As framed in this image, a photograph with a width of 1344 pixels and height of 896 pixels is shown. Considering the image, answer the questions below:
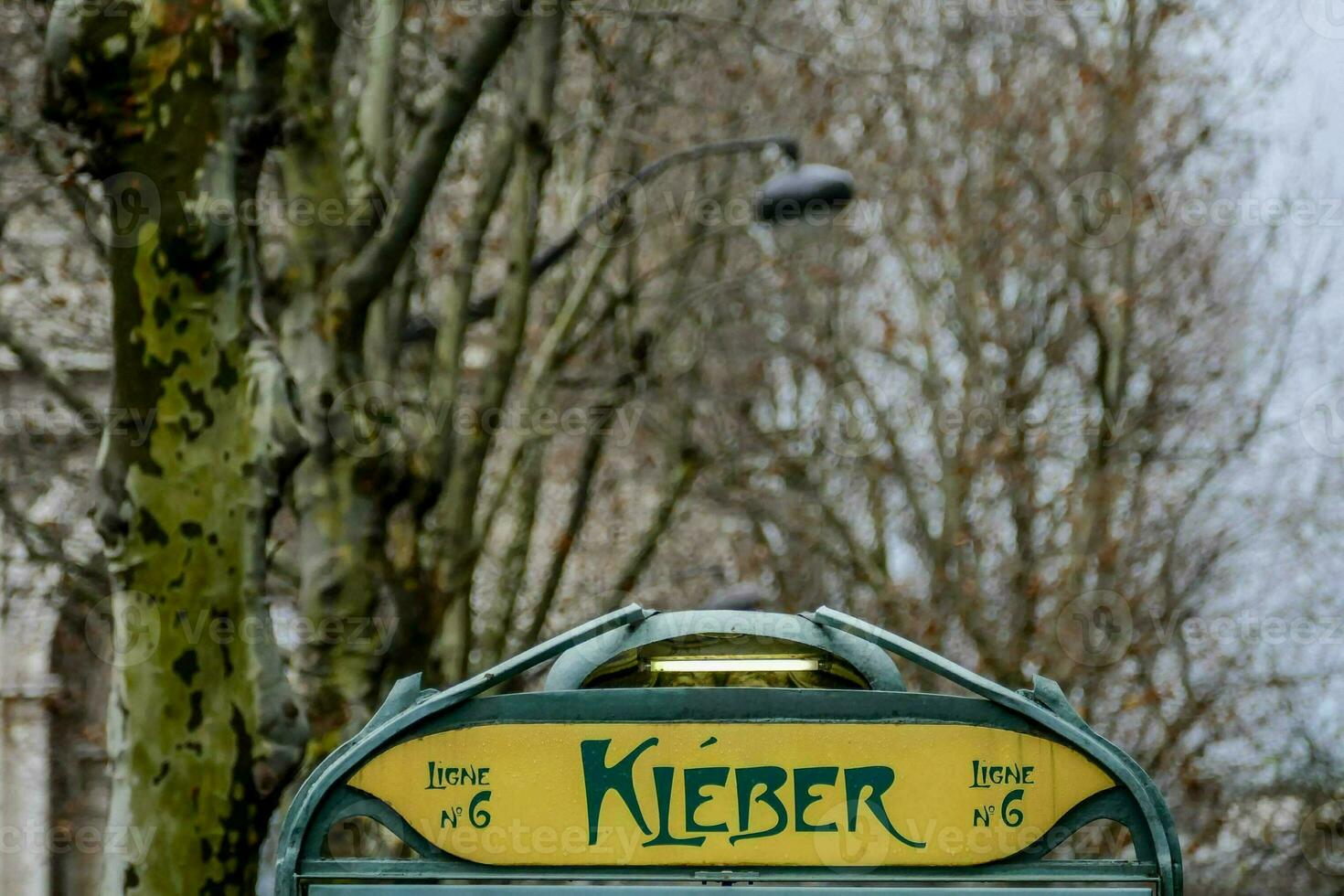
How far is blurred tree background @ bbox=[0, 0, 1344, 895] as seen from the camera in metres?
6.84

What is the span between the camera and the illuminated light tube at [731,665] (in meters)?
4.47

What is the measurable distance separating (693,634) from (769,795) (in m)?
0.84

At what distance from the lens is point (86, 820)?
73.8 feet

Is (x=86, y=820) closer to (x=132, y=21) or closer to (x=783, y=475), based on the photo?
(x=783, y=475)

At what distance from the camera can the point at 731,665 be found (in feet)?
14.7

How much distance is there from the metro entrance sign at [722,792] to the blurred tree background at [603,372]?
3.09 m

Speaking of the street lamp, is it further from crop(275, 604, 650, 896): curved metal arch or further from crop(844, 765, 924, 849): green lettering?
crop(844, 765, 924, 849): green lettering

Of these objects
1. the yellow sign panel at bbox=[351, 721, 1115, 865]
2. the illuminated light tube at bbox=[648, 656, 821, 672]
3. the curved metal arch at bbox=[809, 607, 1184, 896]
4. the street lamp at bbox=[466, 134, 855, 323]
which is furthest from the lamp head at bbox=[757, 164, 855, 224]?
the yellow sign panel at bbox=[351, 721, 1115, 865]

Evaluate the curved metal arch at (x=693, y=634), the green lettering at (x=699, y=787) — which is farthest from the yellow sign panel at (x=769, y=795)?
the curved metal arch at (x=693, y=634)

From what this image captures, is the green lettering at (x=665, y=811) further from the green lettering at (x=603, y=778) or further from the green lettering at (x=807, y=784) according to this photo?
the green lettering at (x=807, y=784)

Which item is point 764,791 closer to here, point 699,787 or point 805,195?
point 699,787

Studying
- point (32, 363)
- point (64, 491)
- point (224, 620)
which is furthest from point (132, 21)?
point (64, 491)

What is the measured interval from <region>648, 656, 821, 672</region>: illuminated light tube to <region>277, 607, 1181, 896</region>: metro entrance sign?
0.57 m

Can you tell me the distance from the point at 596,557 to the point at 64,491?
8.99 metres
